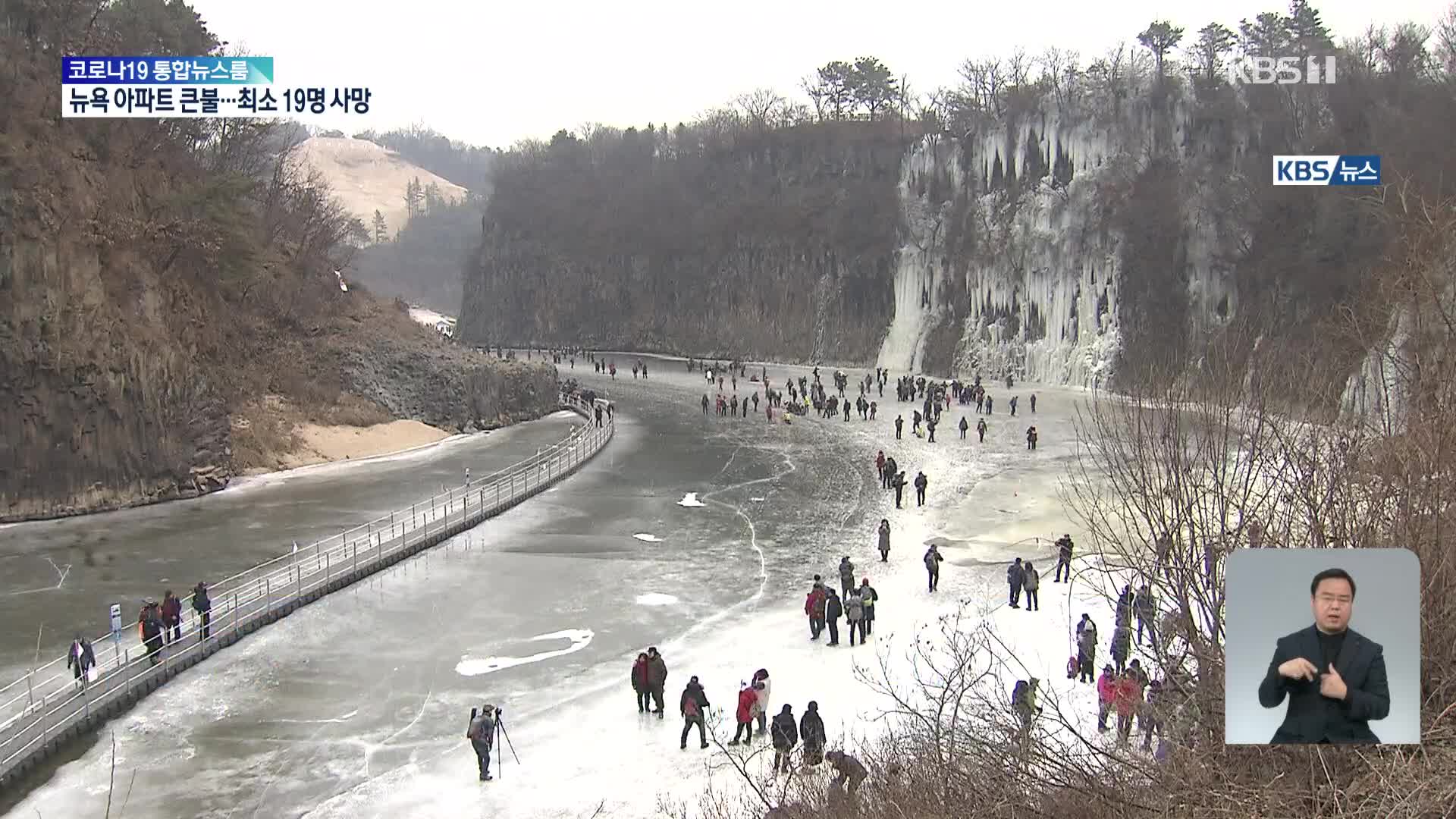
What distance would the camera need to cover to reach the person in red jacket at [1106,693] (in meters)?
10.3

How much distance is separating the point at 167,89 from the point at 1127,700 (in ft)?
116

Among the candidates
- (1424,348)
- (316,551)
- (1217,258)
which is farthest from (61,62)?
(1217,258)

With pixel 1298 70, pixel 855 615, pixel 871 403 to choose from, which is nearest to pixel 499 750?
pixel 855 615

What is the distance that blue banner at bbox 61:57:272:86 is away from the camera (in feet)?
103

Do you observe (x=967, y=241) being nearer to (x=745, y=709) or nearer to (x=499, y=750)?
(x=745, y=709)

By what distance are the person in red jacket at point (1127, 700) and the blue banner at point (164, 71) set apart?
2858 cm

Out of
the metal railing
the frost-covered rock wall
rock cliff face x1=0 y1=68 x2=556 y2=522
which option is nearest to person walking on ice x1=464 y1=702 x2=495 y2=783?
the metal railing

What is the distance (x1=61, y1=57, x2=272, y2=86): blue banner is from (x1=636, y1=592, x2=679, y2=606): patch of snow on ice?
1987 centimetres

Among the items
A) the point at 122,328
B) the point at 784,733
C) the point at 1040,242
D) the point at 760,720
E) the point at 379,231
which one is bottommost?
the point at 760,720

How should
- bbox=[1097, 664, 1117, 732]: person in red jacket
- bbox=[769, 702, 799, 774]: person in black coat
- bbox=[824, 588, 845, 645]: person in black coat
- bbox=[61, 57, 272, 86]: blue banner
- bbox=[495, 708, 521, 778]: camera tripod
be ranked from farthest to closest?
bbox=[61, 57, 272, 86]: blue banner < bbox=[824, 588, 845, 645]: person in black coat < bbox=[495, 708, 521, 778]: camera tripod < bbox=[769, 702, 799, 774]: person in black coat < bbox=[1097, 664, 1117, 732]: person in red jacket

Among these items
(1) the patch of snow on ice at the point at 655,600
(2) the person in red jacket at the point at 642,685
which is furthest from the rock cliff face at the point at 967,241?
(1) the patch of snow on ice at the point at 655,600

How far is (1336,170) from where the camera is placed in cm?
1947

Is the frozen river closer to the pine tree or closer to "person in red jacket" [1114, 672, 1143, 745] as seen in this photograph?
"person in red jacket" [1114, 672, 1143, 745]

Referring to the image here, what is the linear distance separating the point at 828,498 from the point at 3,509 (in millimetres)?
20386
